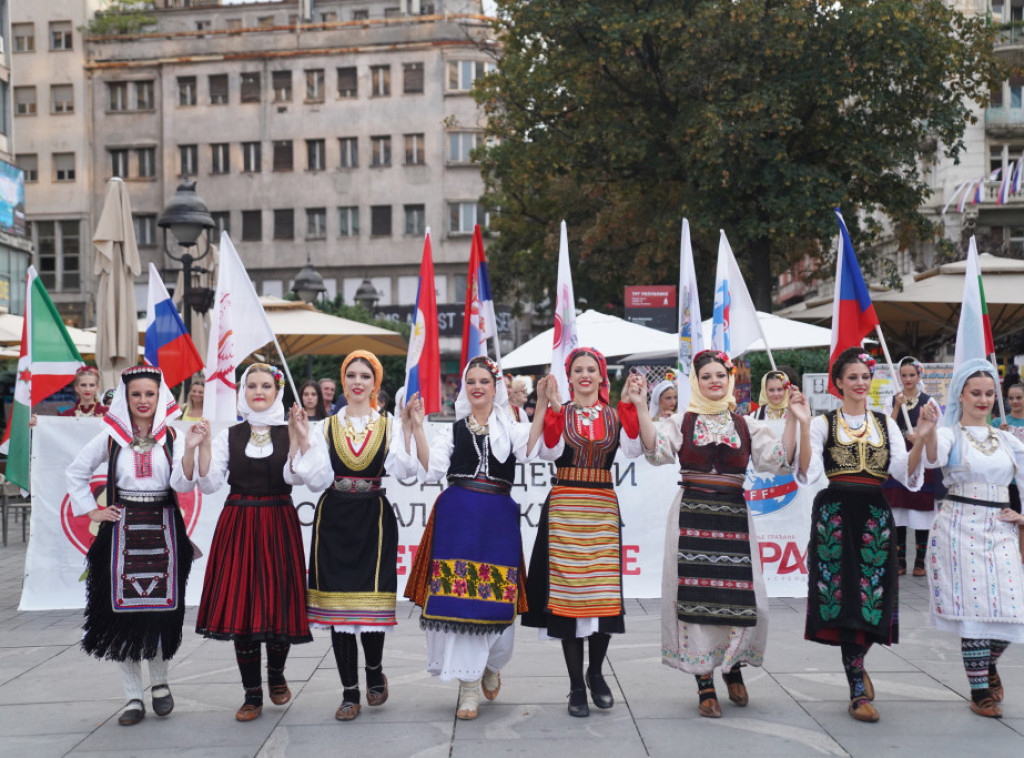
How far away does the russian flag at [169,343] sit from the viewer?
7.66 m

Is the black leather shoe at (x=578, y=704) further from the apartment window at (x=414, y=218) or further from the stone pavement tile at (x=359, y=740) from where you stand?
the apartment window at (x=414, y=218)

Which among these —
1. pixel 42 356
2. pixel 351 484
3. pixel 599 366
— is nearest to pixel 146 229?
pixel 42 356

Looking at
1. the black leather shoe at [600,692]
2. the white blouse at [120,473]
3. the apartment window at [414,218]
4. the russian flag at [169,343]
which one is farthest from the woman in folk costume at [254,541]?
the apartment window at [414,218]

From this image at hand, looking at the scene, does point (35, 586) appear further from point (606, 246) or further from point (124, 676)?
point (606, 246)

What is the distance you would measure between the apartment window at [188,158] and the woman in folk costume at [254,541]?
149 ft

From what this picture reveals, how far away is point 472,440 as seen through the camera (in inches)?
225

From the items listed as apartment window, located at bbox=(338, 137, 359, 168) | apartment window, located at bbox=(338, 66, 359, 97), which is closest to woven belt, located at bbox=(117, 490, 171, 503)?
apartment window, located at bbox=(338, 137, 359, 168)

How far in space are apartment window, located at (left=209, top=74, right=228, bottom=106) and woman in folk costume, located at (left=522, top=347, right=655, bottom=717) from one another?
151ft

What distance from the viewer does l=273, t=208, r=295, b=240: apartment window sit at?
48625 mm

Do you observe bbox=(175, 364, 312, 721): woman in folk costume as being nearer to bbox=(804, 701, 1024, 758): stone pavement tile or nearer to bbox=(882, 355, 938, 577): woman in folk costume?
bbox=(804, 701, 1024, 758): stone pavement tile

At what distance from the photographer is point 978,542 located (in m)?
5.62

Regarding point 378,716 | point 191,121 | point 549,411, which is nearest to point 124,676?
point 378,716

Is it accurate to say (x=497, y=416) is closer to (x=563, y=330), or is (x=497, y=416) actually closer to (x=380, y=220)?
(x=563, y=330)

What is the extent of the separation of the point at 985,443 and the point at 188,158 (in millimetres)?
47241
